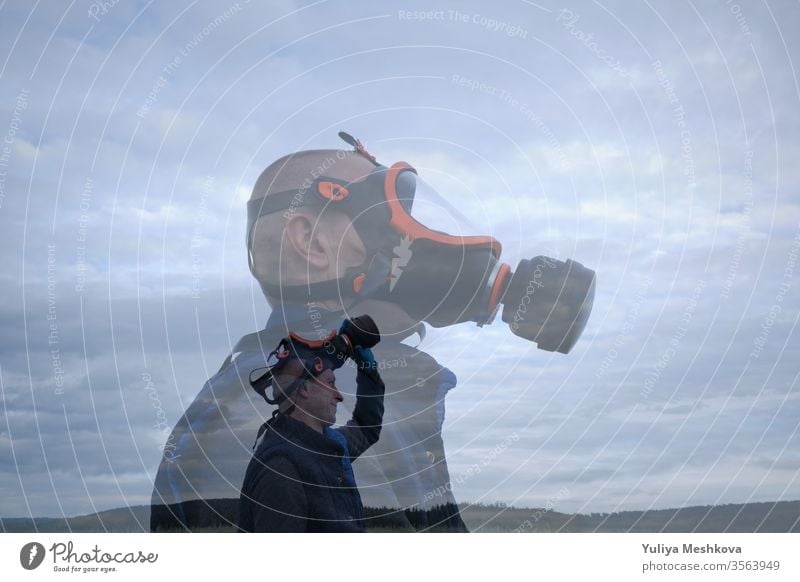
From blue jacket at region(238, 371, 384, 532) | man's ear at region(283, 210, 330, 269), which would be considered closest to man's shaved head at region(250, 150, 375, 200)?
man's ear at region(283, 210, 330, 269)

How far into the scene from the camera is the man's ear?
11.7 meters

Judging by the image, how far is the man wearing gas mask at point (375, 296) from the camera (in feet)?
37.5

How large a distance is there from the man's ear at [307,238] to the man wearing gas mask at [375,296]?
13 mm

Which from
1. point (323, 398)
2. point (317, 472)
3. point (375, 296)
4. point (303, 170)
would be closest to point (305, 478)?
point (317, 472)

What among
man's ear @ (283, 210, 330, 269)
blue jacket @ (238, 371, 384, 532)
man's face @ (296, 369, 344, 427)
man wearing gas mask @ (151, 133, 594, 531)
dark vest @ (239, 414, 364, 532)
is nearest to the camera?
blue jacket @ (238, 371, 384, 532)

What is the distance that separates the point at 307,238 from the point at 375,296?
3.99 ft

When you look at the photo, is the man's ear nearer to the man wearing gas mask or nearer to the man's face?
the man wearing gas mask

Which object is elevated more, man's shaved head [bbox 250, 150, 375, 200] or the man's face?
man's shaved head [bbox 250, 150, 375, 200]

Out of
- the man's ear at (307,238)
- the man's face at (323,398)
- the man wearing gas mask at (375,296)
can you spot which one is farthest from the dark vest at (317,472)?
the man's ear at (307,238)

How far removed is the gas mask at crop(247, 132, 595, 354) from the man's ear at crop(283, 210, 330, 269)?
0.63 ft

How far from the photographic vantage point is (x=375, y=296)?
11.9 m

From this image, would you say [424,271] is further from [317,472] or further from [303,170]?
[317,472]
